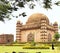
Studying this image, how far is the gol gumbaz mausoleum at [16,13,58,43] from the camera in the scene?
39.1 meters

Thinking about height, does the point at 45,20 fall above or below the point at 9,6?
above

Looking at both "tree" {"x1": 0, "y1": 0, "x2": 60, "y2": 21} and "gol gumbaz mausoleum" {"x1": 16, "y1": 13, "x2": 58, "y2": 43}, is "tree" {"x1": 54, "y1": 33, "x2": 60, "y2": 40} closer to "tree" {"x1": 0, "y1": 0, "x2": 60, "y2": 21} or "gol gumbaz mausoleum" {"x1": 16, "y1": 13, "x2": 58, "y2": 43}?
"gol gumbaz mausoleum" {"x1": 16, "y1": 13, "x2": 58, "y2": 43}

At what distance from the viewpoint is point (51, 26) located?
1644 inches

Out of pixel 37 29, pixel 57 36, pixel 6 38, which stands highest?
pixel 37 29

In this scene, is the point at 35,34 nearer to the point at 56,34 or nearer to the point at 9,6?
the point at 56,34

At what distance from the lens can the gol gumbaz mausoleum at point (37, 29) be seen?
39062mm

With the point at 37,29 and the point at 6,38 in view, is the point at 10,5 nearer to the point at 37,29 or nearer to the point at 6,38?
the point at 37,29

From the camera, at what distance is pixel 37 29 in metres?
39.7

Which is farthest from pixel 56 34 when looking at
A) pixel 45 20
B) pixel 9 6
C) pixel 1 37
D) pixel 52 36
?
pixel 9 6

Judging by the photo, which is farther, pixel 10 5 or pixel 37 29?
pixel 37 29

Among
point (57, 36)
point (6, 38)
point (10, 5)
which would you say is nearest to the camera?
point (10, 5)

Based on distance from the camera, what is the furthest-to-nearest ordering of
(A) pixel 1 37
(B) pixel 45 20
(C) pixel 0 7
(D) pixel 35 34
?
1. (A) pixel 1 37
2. (D) pixel 35 34
3. (B) pixel 45 20
4. (C) pixel 0 7

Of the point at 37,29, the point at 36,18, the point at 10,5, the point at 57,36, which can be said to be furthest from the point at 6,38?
the point at 10,5

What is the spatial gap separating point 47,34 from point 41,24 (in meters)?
2.76
